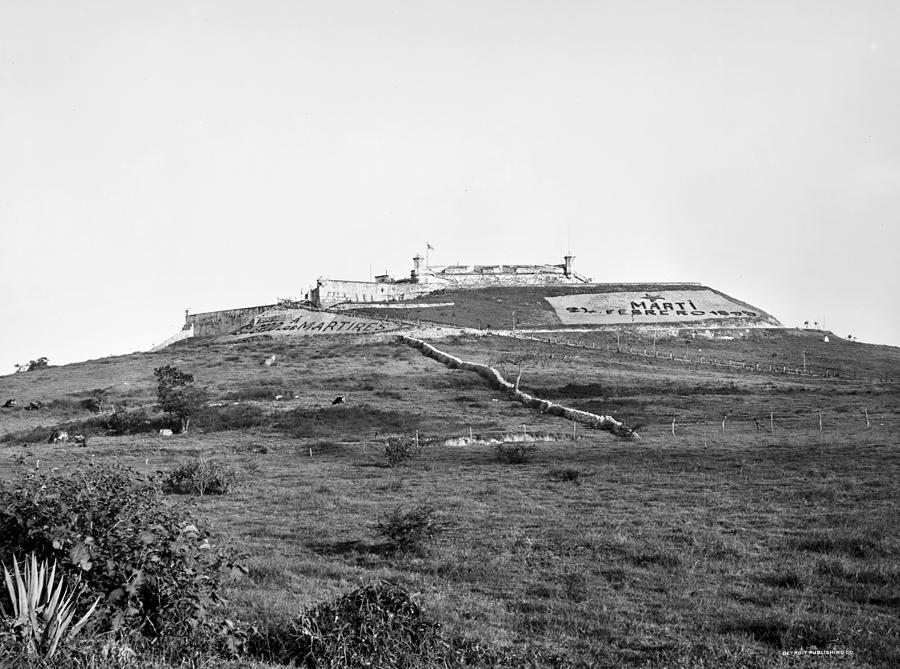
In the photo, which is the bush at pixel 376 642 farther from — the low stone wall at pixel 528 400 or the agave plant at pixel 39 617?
the low stone wall at pixel 528 400

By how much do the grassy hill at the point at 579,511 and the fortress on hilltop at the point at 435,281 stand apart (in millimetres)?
59618

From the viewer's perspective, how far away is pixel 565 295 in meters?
104

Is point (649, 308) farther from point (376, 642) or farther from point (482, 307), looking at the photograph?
point (376, 642)

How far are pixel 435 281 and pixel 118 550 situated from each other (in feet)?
361

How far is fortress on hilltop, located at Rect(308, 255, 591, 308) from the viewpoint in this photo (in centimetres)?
10381

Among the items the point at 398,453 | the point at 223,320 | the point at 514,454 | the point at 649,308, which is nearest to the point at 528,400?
the point at 514,454

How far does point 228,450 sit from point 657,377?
33301mm

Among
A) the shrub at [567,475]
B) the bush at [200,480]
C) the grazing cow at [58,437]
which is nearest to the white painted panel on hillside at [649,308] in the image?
the grazing cow at [58,437]

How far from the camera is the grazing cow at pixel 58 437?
33362mm

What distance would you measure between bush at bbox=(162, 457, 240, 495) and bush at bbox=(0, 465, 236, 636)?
11781 mm

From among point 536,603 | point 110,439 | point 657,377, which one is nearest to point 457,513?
point 536,603

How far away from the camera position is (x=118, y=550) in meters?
7.28

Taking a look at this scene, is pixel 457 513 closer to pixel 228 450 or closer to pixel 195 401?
pixel 228 450

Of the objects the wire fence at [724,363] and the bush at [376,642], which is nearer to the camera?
the bush at [376,642]
